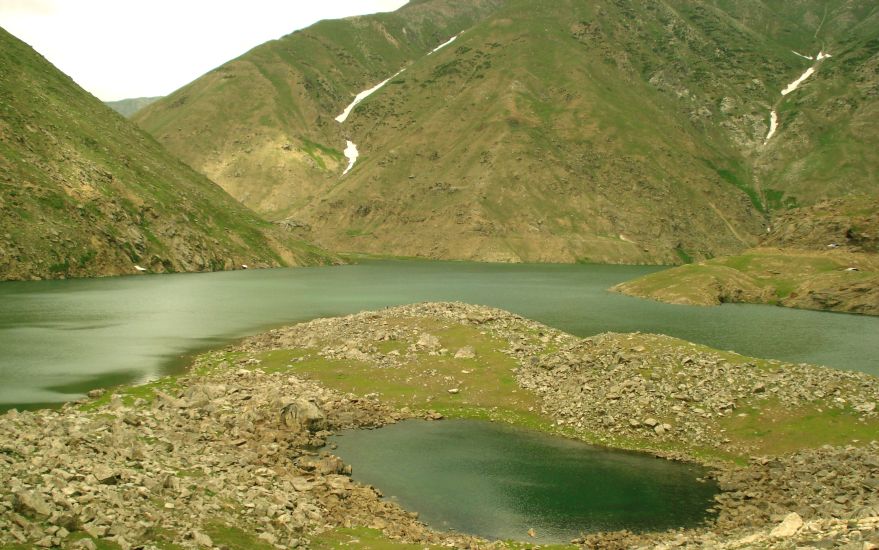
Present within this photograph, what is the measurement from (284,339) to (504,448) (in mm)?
31054

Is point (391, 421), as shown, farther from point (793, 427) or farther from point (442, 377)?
point (793, 427)

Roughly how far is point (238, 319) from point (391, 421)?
4645cm

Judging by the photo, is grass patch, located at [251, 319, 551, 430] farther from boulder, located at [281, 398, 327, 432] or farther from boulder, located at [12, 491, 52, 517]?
boulder, located at [12, 491, 52, 517]

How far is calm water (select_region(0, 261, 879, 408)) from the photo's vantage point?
5450cm

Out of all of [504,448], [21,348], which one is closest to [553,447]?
[504,448]

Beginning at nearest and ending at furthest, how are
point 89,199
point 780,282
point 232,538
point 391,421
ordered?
point 232,538 < point 391,421 < point 780,282 < point 89,199

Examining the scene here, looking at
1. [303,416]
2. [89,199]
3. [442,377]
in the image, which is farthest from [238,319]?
[89,199]

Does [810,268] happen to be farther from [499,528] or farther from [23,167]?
[23,167]

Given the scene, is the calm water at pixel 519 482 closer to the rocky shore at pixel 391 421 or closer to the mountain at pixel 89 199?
the rocky shore at pixel 391 421

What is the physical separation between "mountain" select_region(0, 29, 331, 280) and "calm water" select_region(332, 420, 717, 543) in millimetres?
108078

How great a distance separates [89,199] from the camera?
136375mm

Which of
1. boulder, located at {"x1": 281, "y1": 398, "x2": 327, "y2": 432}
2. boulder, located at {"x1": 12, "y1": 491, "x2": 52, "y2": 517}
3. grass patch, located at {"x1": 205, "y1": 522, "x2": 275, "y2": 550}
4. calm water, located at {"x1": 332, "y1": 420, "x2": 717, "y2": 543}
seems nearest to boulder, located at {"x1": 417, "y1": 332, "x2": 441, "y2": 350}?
calm water, located at {"x1": 332, "y1": 420, "x2": 717, "y2": 543}

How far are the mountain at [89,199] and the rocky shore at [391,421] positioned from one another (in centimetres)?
8516

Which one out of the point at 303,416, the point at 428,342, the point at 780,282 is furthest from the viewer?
the point at 780,282
